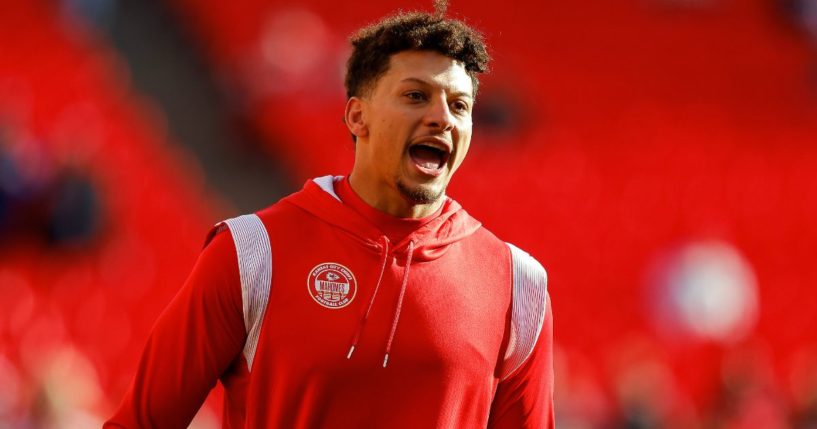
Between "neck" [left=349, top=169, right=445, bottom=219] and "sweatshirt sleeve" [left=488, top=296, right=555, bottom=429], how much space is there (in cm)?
29

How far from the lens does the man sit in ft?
6.24

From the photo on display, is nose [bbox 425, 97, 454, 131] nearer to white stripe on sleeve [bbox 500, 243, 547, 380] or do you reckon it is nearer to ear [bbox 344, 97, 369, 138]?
ear [bbox 344, 97, 369, 138]

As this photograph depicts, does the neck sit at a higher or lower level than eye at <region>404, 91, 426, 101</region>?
lower

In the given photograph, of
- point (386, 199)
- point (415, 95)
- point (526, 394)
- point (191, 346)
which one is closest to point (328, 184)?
point (386, 199)

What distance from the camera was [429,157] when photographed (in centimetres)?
208

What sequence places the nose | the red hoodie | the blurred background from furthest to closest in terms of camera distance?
the blurred background, the nose, the red hoodie

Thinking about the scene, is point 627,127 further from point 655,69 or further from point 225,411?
Answer: point 225,411

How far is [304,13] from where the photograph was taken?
6.74 m

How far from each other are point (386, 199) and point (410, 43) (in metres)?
0.27

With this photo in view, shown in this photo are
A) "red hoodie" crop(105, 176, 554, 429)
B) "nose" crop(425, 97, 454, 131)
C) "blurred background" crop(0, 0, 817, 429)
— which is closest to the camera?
"red hoodie" crop(105, 176, 554, 429)

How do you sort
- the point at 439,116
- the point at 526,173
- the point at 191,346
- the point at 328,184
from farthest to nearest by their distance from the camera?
1. the point at 526,173
2. the point at 328,184
3. the point at 439,116
4. the point at 191,346

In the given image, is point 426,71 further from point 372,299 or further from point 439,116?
point 372,299

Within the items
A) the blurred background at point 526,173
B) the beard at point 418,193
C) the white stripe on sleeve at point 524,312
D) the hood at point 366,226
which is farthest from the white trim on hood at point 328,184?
the blurred background at point 526,173

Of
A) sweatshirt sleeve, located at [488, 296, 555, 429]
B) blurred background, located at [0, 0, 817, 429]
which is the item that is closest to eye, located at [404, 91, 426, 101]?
sweatshirt sleeve, located at [488, 296, 555, 429]
